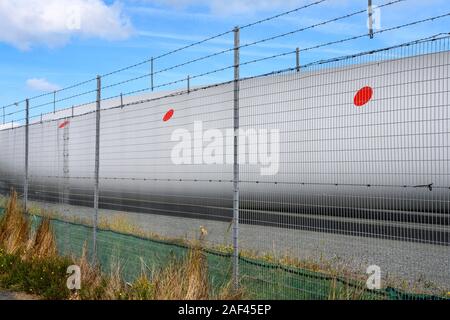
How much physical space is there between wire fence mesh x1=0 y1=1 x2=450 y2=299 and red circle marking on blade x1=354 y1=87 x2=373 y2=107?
1.1 inches

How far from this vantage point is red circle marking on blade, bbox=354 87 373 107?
24.0 ft

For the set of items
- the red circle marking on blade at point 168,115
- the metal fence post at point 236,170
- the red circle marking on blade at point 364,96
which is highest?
the red circle marking on blade at point 168,115

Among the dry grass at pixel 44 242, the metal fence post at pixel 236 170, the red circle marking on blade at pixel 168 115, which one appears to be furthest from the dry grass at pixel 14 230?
the metal fence post at pixel 236 170

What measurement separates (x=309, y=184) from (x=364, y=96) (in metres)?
1.55

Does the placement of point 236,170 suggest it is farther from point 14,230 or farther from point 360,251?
point 14,230

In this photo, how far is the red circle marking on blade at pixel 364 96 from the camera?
7324 mm

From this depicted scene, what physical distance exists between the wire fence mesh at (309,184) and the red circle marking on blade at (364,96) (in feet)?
0.09

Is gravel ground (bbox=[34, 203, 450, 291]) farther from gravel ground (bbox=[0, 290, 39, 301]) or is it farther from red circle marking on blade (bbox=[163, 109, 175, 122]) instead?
red circle marking on blade (bbox=[163, 109, 175, 122])

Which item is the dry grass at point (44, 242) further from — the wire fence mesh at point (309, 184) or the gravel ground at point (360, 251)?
the gravel ground at point (360, 251)

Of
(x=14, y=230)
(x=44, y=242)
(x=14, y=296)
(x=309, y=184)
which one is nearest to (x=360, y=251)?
(x=309, y=184)

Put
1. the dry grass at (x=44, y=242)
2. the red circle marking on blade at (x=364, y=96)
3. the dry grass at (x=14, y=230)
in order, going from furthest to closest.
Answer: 1. the dry grass at (x=14, y=230)
2. the dry grass at (x=44, y=242)
3. the red circle marking on blade at (x=364, y=96)

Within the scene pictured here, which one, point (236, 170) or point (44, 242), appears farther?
point (44, 242)

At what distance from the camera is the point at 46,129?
17219 millimetres

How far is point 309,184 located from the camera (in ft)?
23.1
